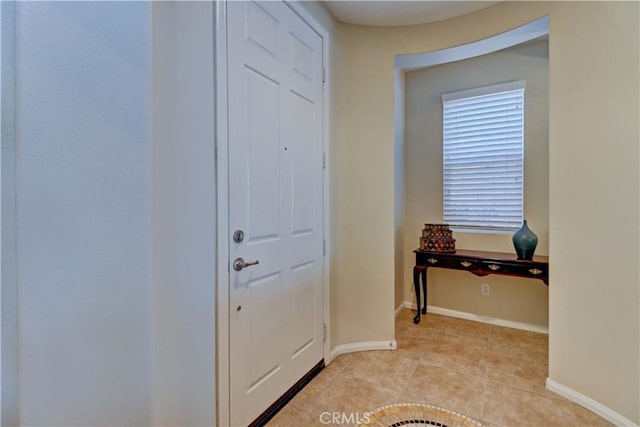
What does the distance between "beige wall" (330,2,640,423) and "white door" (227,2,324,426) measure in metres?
0.32

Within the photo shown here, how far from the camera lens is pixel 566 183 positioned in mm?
1854

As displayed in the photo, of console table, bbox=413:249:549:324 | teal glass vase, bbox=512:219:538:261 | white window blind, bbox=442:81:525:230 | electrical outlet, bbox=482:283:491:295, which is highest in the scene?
white window blind, bbox=442:81:525:230

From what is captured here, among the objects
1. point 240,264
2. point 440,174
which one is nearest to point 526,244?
point 440,174

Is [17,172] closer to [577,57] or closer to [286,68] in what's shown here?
[286,68]

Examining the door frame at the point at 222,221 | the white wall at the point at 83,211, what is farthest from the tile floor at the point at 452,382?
the white wall at the point at 83,211

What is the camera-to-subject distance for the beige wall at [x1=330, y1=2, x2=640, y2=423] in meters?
1.64

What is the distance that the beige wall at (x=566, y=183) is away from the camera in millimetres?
1638

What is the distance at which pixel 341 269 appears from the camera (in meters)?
2.44

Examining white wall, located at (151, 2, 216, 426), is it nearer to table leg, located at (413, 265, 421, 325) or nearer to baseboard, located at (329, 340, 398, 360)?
baseboard, located at (329, 340, 398, 360)

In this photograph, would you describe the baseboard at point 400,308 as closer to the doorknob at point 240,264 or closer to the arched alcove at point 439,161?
the arched alcove at point 439,161

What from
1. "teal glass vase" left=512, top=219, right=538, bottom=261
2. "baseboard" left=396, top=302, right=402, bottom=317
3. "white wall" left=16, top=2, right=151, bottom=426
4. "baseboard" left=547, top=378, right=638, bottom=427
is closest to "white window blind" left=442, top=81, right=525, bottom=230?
"teal glass vase" left=512, top=219, right=538, bottom=261

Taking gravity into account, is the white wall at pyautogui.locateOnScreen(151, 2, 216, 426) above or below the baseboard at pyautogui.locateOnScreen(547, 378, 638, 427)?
above

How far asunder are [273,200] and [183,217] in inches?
21.2

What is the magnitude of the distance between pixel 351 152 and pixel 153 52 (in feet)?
5.22
